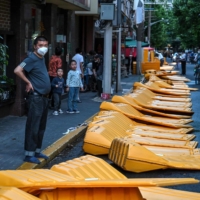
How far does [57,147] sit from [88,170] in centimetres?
325

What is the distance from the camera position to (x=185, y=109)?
15820 millimetres

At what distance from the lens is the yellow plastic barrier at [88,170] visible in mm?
6626

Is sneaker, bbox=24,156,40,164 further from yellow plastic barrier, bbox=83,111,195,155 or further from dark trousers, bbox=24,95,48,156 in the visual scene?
yellow plastic barrier, bbox=83,111,195,155

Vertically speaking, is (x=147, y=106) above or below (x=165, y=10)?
below

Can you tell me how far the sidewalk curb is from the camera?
8522 millimetres

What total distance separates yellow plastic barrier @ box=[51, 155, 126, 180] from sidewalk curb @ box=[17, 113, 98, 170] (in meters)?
1.53

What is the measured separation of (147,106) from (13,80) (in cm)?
346

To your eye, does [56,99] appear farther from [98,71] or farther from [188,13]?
[188,13]

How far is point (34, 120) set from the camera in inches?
337

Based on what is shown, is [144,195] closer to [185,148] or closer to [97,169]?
[97,169]

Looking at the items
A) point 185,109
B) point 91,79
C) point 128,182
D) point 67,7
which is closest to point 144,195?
point 128,182

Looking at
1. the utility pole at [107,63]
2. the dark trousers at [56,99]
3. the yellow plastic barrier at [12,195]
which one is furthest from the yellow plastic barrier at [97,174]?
the utility pole at [107,63]

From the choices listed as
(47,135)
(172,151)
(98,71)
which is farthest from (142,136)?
(98,71)

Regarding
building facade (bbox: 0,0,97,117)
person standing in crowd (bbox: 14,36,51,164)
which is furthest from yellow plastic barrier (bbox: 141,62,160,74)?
person standing in crowd (bbox: 14,36,51,164)
